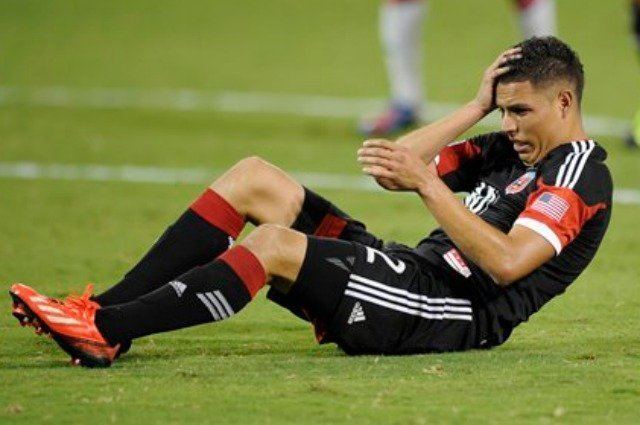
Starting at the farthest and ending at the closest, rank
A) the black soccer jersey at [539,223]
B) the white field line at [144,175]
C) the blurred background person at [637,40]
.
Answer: the blurred background person at [637,40]
the white field line at [144,175]
the black soccer jersey at [539,223]

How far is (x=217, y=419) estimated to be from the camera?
5688mm

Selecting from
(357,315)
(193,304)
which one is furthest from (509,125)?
(193,304)

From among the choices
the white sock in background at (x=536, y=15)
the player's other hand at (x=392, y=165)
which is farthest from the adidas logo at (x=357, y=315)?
the white sock in background at (x=536, y=15)

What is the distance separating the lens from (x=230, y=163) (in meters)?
13.2

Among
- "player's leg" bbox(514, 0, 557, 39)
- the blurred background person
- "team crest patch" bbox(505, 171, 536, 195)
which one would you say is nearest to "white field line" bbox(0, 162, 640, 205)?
the blurred background person

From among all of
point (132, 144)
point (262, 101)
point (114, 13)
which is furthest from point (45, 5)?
point (132, 144)

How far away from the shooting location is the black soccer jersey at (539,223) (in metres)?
6.48

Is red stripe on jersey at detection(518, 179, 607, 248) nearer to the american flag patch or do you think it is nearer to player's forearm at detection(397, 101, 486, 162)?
the american flag patch

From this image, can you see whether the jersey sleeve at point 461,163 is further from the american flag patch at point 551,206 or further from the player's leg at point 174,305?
the player's leg at point 174,305

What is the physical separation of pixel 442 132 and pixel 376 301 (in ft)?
3.54

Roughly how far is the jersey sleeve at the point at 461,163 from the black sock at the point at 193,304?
4.67 feet

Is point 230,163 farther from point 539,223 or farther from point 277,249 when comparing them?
point 539,223

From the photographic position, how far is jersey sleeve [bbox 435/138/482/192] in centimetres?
744

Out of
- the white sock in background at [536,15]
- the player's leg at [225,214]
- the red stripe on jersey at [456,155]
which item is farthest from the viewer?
the white sock in background at [536,15]
